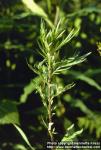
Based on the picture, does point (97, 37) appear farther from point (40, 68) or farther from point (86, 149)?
point (40, 68)

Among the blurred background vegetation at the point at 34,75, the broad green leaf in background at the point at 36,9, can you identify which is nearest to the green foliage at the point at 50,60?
the blurred background vegetation at the point at 34,75

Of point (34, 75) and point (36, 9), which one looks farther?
point (34, 75)

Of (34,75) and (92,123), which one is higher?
(34,75)

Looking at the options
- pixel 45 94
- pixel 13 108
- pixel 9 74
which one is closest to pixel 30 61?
pixel 9 74

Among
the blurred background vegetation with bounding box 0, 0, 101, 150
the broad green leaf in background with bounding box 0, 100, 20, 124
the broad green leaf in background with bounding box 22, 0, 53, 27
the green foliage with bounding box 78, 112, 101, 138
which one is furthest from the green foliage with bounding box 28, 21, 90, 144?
the green foliage with bounding box 78, 112, 101, 138

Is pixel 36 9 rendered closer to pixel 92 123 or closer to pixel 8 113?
pixel 8 113

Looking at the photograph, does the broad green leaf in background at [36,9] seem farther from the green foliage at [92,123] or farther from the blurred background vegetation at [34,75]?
the green foliage at [92,123]

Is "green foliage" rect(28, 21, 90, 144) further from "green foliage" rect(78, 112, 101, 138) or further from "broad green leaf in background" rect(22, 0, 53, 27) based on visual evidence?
"green foliage" rect(78, 112, 101, 138)

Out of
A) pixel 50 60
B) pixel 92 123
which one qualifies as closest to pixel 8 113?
pixel 92 123
